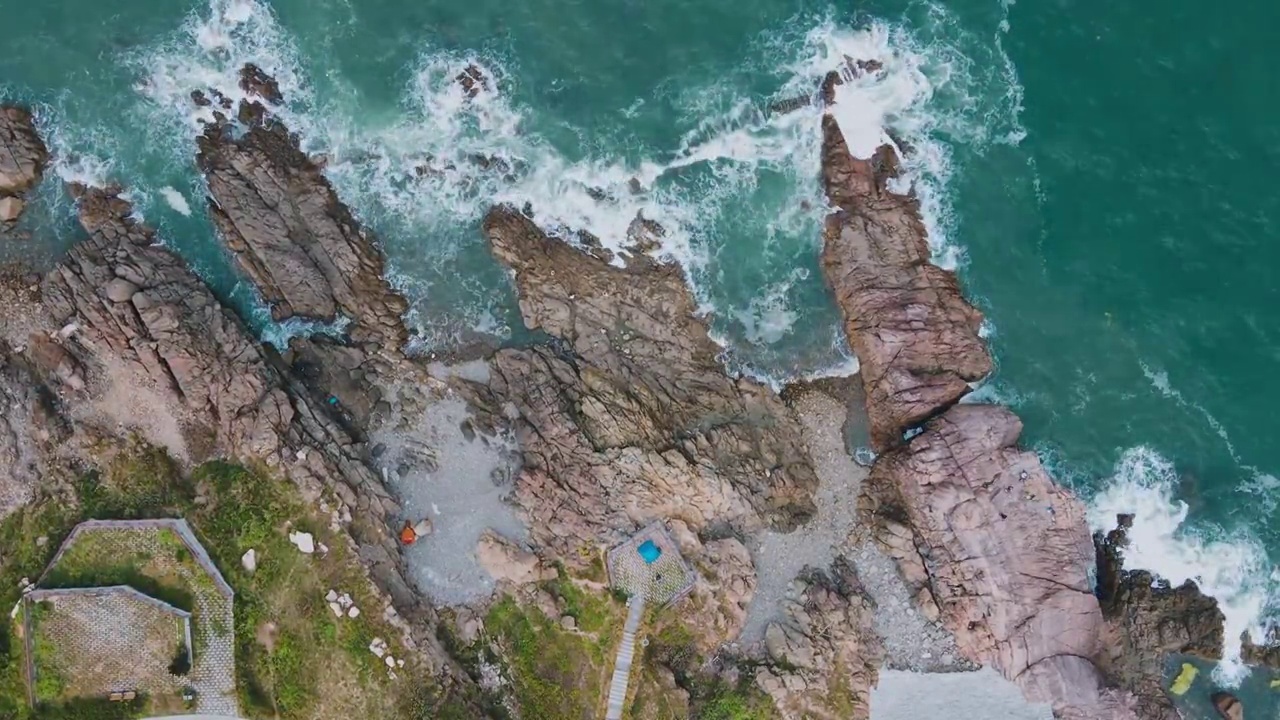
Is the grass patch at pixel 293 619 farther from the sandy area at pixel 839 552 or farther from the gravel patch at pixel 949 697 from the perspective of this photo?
the gravel patch at pixel 949 697

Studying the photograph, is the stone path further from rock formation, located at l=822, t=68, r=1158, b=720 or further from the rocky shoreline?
rock formation, located at l=822, t=68, r=1158, b=720

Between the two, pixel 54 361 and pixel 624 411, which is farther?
pixel 624 411

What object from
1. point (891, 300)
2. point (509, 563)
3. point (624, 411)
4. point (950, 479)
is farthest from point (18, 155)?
point (950, 479)

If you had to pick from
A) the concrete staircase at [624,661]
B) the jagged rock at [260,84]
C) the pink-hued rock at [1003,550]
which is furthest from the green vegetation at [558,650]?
the jagged rock at [260,84]

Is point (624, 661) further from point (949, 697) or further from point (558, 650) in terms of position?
point (949, 697)

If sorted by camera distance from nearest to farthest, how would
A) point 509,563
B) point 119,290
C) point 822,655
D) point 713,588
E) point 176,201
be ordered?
1. point 119,290
2. point 509,563
3. point 713,588
4. point 822,655
5. point 176,201

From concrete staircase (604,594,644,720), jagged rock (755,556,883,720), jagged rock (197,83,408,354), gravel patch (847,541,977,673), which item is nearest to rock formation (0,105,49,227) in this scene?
jagged rock (197,83,408,354)
